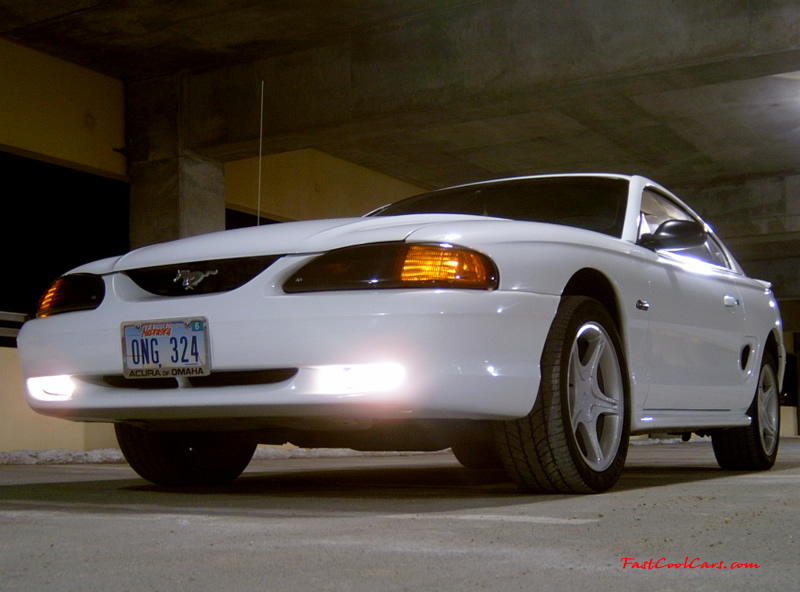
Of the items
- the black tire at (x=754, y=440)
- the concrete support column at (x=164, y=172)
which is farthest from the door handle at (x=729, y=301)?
the concrete support column at (x=164, y=172)

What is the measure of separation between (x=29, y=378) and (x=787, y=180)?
50.0ft

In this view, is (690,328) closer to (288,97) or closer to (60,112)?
(288,97)

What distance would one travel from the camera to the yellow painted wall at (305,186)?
534 inches

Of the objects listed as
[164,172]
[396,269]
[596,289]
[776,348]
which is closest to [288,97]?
[164,172]

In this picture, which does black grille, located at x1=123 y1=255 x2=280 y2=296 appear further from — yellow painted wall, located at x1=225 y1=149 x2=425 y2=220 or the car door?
yellow painted wall, located at x1=225 y1=149 x2=425 y2=220

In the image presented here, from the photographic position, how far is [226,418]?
3.52 m

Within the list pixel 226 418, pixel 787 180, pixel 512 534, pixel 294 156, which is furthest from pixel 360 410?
pixel 787 180

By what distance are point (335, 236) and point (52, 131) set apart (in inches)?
336

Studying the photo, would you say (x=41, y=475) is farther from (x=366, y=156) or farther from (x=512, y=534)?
(x=366, y=156)

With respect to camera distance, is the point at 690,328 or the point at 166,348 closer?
the point at 166,348

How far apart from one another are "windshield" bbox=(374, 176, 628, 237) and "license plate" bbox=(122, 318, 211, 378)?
1.47 meters

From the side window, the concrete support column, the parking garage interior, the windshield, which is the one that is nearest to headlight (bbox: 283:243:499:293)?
the windshield

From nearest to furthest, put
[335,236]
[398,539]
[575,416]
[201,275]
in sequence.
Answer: [398,539], [335,236], [201,275], [575,416]

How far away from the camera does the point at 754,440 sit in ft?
18.0
